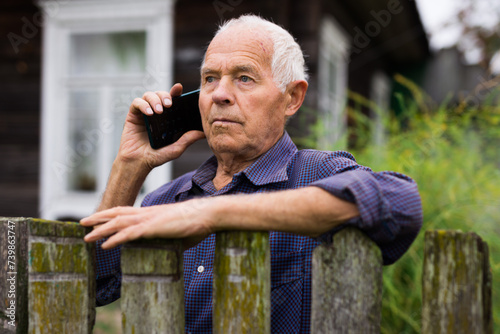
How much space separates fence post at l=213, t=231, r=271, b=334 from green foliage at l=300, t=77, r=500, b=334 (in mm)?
1405

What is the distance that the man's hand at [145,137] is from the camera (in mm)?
1691

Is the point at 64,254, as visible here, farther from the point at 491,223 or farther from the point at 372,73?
the point at 372,73

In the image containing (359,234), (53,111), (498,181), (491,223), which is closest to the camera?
(359,234)

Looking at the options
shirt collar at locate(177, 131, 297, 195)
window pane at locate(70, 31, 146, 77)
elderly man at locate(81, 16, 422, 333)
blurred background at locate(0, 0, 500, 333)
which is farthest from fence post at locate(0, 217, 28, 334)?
window pane at locate(70, 31, 146, 77)

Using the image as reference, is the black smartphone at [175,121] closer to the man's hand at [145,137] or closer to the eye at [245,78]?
the man's hand at [145,137]

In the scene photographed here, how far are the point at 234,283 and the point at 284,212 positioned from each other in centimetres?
19

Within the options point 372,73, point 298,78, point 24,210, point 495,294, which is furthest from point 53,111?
point 372,73

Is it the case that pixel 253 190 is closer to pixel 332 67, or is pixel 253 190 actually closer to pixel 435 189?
pixel 435 189

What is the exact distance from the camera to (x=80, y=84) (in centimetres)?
510

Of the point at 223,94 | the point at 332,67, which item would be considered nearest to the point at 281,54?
the point at 223,94

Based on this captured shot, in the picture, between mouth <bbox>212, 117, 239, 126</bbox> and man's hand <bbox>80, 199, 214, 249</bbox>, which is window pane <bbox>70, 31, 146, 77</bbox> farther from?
man's hand <bbox>80, 199, 214, 249</bbox>

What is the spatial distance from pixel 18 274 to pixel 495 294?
7.46ft

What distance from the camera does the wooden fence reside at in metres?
0.97

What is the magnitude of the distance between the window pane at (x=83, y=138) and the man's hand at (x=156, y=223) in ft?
14.2
